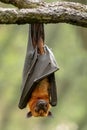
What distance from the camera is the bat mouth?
8.07 metres

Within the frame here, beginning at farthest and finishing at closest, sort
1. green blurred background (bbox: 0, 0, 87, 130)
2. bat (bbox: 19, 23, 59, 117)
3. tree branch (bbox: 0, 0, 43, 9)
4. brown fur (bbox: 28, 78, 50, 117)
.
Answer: green blurred background (bbox: 0, 0, 87, 130)
brown fur (bbox: 28, 78, 50, 117)
bat (bbox: 19, 23, 59, 117)
tree branch (bbox: 0, 0, 43, 9)

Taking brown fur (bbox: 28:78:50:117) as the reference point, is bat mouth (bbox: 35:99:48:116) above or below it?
below

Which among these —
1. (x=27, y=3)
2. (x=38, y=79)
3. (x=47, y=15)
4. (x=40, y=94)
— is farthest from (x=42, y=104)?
(x=47, y=15)

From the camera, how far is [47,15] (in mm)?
5301

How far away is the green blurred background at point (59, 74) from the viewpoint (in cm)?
1677

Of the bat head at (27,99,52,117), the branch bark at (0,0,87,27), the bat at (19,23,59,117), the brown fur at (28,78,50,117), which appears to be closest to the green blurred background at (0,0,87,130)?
the bat head at (27,99,52,117)

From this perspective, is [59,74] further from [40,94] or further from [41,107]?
[40,94]

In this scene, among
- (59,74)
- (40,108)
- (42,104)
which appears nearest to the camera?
(42,104)

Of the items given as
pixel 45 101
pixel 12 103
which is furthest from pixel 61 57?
pixel 45 101

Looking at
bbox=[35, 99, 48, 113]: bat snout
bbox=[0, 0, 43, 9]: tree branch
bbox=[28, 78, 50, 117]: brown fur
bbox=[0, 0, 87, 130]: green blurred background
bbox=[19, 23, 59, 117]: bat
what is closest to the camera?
bbox=[0, 0, 43, 9]: tree branch

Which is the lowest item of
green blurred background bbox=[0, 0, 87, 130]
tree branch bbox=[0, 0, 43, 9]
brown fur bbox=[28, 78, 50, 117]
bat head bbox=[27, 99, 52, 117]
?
green blurred background bbox=[0, 0, 87, 130]

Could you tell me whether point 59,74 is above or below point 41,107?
below

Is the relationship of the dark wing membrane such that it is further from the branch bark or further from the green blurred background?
the green blurred background

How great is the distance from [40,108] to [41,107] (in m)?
0.07
